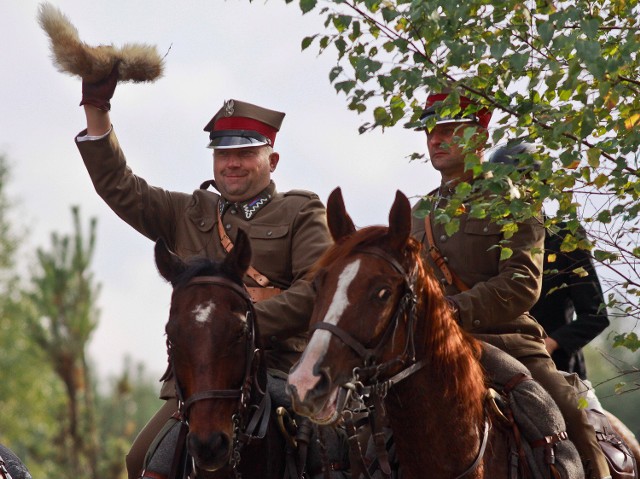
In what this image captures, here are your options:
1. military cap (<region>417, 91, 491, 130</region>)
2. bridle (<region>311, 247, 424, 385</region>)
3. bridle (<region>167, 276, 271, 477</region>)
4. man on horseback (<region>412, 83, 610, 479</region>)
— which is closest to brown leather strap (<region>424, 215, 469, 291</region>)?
man on horseback (<region>412, 83, 610, 479</region>)

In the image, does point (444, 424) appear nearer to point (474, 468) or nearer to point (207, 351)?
point (474, 468)

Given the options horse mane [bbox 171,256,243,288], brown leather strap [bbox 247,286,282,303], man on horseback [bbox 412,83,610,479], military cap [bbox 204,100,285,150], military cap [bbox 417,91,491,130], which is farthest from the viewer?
military cap [bbox 204,100,285,150]

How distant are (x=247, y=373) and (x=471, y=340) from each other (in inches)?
56.0

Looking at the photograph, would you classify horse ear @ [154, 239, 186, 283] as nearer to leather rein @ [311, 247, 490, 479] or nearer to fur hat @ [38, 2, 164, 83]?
leather rein @ [311, 247, 490, 479]

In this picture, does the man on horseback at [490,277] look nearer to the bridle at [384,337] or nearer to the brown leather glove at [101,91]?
the bridle at [384,337]

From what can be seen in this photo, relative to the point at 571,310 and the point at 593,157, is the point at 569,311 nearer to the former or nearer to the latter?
the point at 571,310

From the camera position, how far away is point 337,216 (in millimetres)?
7801

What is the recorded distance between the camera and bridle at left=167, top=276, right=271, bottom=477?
762 centimetres

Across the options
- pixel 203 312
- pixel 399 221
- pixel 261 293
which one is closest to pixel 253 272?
pixel 261 293

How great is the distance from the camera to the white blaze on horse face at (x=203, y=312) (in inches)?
301

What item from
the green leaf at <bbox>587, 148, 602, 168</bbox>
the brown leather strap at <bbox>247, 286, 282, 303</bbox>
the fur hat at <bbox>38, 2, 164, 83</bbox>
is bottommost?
the brown leather strap at <bbox>247, 286, 282, 303</bbox>

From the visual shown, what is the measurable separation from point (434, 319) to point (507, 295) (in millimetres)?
1415

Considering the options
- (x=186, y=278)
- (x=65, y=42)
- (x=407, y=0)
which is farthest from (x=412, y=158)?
(x=65, y=42)

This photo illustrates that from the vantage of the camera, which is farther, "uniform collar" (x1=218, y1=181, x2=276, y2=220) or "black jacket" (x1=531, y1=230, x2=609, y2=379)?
"black jacket" (x1=531, y1=230, x2=609, y2=379)
